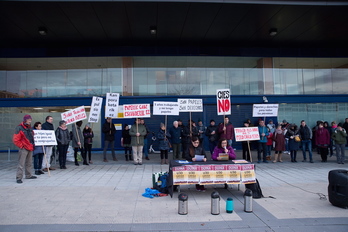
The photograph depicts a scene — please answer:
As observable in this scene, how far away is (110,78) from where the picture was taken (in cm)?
1681

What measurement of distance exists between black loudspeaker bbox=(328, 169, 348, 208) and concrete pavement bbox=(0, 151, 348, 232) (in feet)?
0.53

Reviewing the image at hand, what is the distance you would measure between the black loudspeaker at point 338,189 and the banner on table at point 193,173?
123 inches

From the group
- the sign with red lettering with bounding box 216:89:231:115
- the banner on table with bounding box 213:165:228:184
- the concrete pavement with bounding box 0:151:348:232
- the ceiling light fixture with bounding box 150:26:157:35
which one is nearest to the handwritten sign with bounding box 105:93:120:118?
the concrete pavement with bounding box 0:151:348:232

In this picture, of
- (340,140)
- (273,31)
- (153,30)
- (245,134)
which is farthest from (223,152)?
(273,31)

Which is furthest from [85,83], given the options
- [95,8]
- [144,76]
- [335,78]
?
[335,78]

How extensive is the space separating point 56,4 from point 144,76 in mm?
6507

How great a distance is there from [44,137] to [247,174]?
7633 mm

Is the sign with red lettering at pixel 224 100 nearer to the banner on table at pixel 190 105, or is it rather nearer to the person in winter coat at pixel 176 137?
the banner on table at pixel 190 105

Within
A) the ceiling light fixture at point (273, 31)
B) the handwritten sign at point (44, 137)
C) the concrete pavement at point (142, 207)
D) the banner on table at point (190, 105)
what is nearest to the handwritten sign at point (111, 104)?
the handwritten sign at point (44, 137)

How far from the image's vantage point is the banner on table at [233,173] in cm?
726

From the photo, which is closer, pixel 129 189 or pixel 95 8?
pixel 129 189

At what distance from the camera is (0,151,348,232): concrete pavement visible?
5.40m

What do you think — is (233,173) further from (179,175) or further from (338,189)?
(338,189)

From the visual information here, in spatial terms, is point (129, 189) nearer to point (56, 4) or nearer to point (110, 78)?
point (56, 4)
